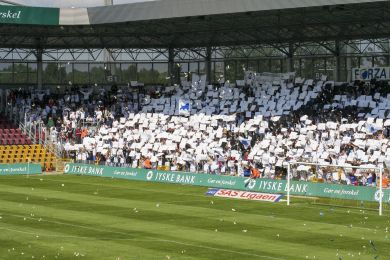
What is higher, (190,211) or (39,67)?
(39,67)

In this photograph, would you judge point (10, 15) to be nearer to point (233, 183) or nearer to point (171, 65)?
point (233, 183)

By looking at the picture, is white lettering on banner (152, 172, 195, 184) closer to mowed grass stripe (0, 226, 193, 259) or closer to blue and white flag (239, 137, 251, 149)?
blue and white flag (239, 137, 251, 149)

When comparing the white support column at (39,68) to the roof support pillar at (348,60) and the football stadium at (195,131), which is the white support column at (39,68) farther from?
the roof support pillar at (348,60)

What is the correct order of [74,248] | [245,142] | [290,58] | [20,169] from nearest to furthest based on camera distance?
[74,248] < [245,142] < [20,169] < [290,58]

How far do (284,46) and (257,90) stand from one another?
27.1 feet

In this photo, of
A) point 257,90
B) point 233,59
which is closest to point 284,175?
point 257,90

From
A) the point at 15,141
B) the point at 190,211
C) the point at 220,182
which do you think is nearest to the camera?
the point at 190,211

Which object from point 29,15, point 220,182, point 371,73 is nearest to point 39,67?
point 29,15

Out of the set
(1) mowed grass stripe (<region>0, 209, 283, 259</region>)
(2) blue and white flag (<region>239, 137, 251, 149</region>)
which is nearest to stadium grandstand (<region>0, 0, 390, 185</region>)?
(2) blue and white flag (<region>239, 137, 251, 149</region>)

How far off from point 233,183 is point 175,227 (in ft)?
49.9

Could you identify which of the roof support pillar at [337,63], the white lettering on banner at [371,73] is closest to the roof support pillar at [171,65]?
the roof support pillar at [337,63]

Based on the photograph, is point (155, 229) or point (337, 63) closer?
point (155, 229)

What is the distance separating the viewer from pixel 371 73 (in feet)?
186

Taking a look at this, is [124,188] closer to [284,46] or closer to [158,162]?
[158,162]
